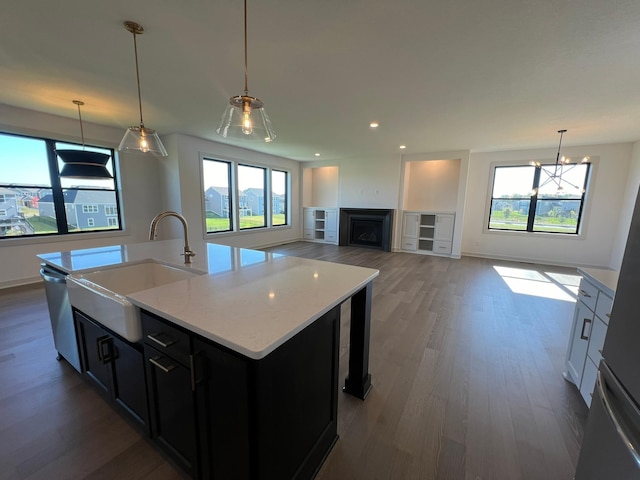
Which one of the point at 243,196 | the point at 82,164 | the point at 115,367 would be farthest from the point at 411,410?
the point at 243,196

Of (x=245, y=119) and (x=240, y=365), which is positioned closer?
(x=240, y=365)

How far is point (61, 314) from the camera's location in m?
1.88

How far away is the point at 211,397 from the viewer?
0.99 m

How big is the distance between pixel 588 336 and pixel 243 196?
6.29 metres

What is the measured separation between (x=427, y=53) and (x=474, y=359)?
260cm

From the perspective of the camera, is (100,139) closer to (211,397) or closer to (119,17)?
(119,17)

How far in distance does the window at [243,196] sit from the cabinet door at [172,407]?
478 cm

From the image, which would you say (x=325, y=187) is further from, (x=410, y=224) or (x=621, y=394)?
(x=621, y=394)

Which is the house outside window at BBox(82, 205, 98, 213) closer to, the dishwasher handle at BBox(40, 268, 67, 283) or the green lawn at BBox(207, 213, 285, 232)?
the green lawn at BBox(207, 213, 285, 232)

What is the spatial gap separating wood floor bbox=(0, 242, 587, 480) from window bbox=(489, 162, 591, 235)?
3.52 metres

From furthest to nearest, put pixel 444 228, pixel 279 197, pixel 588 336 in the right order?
pixel 279 197, pixel 444 228, pixel 588 336

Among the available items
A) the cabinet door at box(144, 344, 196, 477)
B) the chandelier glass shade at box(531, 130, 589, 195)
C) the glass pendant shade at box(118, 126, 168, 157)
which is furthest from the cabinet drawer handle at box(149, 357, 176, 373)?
the chandelier glass shade at box(531, 130, 589, 195)

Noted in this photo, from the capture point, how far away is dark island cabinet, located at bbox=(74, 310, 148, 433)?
4.39 ft

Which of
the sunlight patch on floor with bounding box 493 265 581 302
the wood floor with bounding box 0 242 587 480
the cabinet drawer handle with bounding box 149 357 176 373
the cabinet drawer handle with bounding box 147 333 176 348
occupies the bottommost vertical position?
the wood floor with bounding box 0 242 587 480
